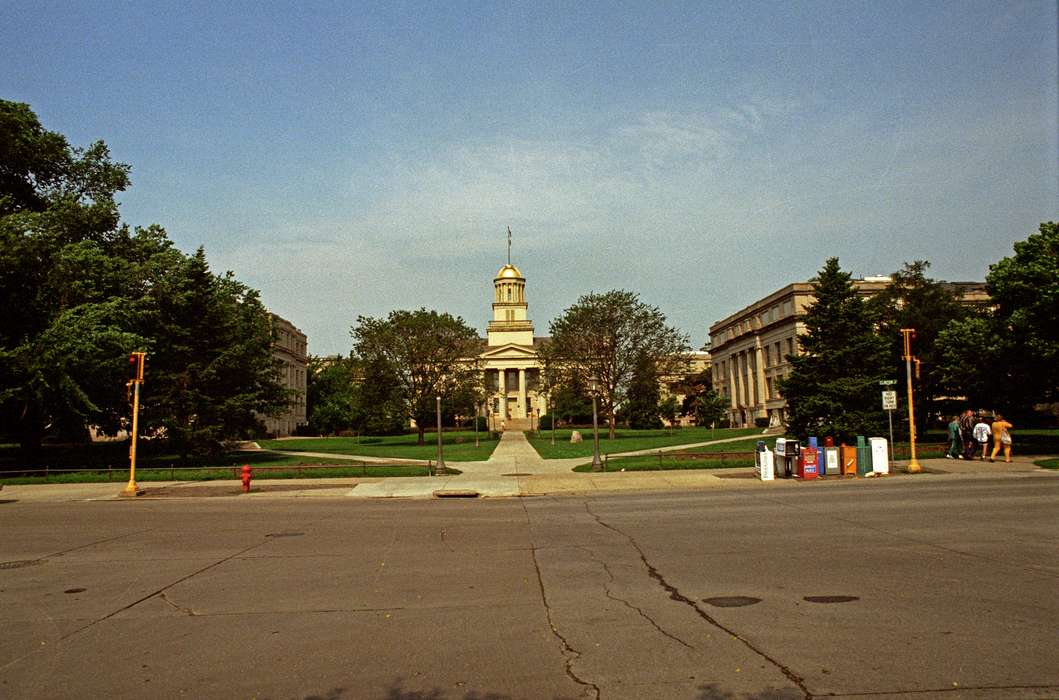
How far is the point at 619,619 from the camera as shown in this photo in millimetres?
7668

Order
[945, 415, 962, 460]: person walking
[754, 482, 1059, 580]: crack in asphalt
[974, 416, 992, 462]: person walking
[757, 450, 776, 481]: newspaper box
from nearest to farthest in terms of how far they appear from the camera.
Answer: [754, 482, 1059, 580]: crack in asphalt < [757, 450, 776, 481]: newspaper box < [974, 416, 992, 462]: person walking < [945, 415, 962, 460]: person walking

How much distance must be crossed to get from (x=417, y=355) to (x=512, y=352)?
223 ft

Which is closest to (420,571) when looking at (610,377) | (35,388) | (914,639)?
(914,639)

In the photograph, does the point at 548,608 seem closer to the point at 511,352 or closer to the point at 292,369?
the point at 292,369

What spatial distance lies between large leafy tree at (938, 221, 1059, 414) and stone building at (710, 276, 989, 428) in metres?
47.9

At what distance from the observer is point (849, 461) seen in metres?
26.9

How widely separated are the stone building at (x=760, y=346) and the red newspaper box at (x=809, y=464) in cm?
5897

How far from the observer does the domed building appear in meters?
128

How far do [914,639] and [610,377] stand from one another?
59681 mm

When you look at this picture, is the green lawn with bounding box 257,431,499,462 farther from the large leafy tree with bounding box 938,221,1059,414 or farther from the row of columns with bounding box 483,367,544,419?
the row of columns with bounding box 483,367,544,419

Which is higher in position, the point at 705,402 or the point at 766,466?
the point at 705,402

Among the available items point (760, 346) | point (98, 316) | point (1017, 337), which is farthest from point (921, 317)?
point (760, 346)

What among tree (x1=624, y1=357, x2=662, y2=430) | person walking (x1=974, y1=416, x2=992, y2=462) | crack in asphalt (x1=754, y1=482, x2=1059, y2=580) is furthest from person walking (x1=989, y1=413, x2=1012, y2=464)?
Answer: tree (x1=624, y1=357, x2=662, y2=430)

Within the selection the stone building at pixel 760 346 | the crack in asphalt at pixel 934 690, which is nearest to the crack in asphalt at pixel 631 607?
the crack in asphalt at pixel 934 690
